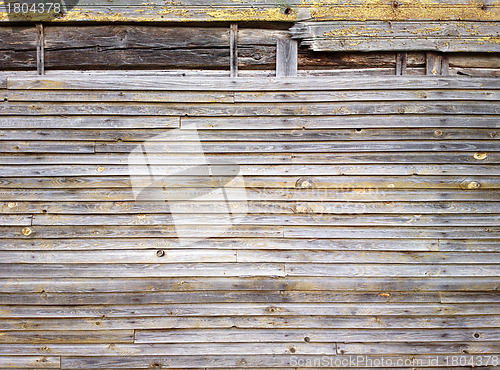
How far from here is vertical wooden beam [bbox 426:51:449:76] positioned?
2.71 metres

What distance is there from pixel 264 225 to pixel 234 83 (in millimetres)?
1188

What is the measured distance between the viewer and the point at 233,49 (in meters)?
2.71

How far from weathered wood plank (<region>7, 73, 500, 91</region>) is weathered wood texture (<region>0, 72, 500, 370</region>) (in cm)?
1

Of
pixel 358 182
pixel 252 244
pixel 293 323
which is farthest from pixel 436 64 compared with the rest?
pixel 293 323

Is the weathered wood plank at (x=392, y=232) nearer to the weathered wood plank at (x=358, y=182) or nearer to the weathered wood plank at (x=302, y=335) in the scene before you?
the weathered wood plank at (x=358, y=182)

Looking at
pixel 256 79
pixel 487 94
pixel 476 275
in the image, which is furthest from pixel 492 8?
pixel 476 275

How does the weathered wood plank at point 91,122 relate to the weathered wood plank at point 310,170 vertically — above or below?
above

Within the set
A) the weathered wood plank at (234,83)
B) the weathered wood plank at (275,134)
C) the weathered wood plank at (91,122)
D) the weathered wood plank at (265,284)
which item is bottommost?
the weathered wood plank at (265,284)

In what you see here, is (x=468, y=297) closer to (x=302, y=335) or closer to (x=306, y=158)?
(x=302, y=335)

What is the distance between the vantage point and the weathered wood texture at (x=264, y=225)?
2.65 meters

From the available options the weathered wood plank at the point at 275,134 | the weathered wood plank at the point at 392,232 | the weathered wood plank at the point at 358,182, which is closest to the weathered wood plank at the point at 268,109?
the weathered wood plank at the point at 275,134

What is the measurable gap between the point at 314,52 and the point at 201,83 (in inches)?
38.4

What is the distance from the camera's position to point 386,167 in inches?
105

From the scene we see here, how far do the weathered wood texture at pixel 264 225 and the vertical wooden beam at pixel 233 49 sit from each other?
0.44 feet
